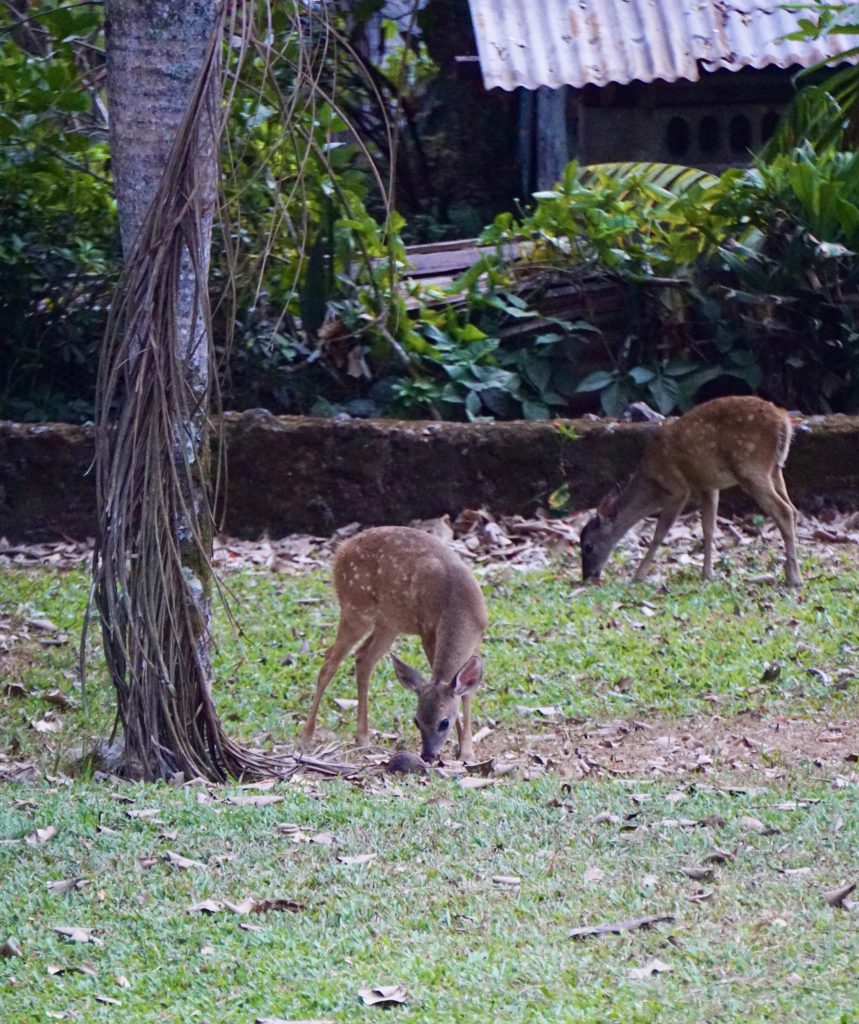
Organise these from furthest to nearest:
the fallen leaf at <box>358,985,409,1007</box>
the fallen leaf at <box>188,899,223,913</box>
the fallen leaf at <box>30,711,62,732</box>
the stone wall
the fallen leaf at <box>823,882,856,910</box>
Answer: the stone wall < the fallen leaf at <box>30,711,62,732</box> < the fallen leaf at <box>188,899,223,913</box> < the fallen leaf at <box>823,882,856,910</box> < the fallen leaf at <box>358,985,409,1007</box>

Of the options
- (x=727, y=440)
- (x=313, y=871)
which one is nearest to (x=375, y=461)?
(x=727, y=440)

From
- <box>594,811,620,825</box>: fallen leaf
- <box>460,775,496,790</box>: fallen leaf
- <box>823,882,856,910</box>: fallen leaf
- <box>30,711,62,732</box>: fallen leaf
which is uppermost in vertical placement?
<box>823,882,856,910</box>: fallen leaf

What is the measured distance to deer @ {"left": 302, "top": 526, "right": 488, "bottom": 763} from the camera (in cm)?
781

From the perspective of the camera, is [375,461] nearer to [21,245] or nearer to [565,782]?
[21,245]

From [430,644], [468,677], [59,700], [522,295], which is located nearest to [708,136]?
[522,295]

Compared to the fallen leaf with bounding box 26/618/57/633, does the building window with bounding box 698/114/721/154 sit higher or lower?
higher

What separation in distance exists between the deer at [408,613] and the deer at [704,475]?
287 centimetres

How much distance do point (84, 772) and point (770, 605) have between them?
15.9 feet

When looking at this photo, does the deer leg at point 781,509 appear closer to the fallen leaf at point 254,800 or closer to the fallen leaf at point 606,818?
the fallen leaf at point 606,818

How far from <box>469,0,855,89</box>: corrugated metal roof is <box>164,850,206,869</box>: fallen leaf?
10.4 meters

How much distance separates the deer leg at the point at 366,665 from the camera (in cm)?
811

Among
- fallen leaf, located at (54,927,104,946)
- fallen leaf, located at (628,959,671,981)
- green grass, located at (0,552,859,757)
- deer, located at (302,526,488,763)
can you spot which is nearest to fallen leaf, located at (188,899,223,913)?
fallen leaf, located at (54,927,104,946)

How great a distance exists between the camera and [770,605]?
1000 centimetres

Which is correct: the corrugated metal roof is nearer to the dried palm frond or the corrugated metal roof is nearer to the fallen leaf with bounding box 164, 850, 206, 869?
the dried palm frond
